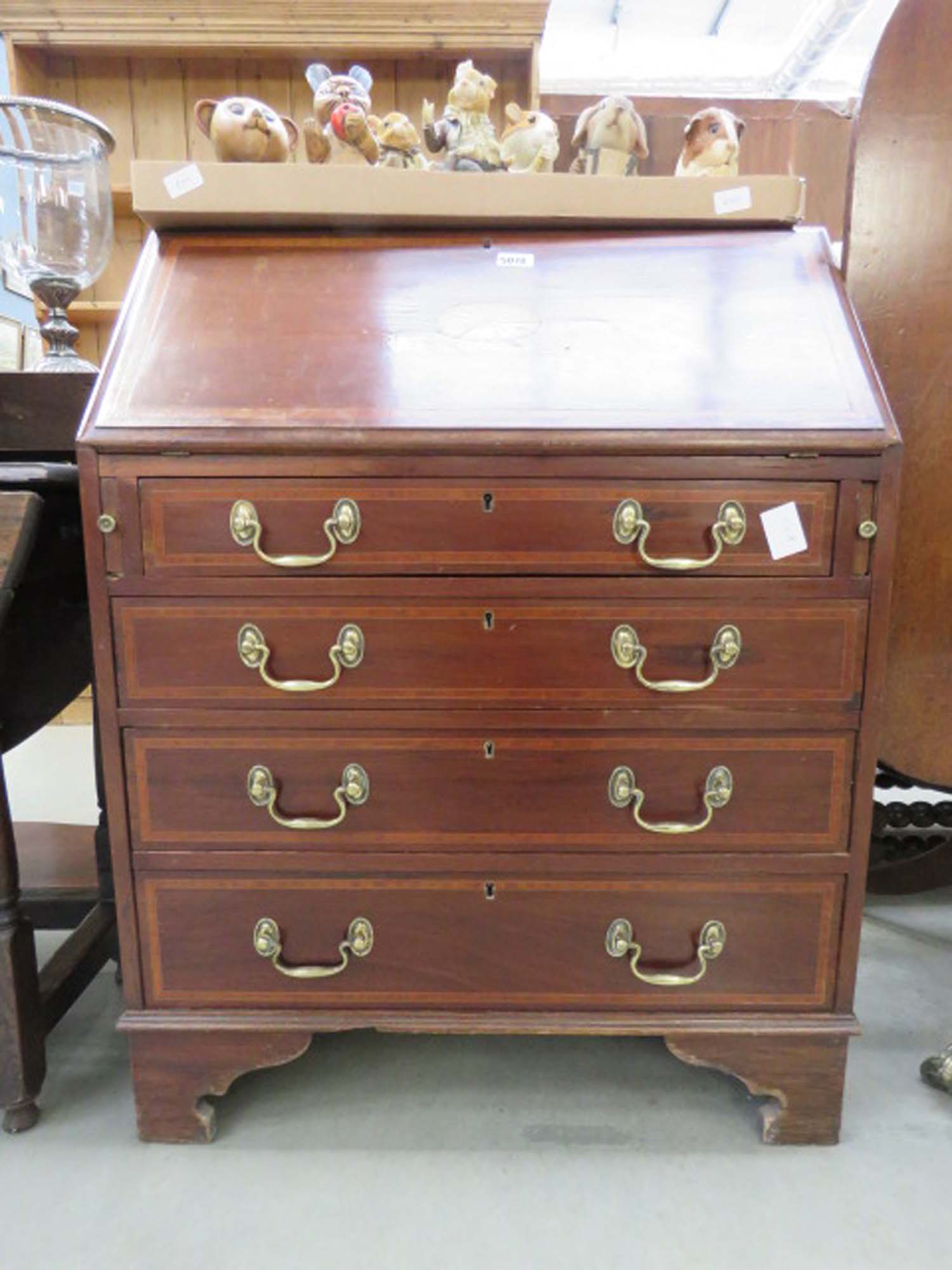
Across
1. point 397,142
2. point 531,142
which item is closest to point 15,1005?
point 397,142

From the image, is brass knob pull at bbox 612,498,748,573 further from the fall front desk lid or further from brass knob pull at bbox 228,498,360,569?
brass knob pull at bbox 228,498,360,569

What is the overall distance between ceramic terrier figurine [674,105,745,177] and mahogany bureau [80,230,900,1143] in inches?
11.6

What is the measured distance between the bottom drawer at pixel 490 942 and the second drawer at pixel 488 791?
6 centimetres

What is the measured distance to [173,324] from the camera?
1024 millimetres

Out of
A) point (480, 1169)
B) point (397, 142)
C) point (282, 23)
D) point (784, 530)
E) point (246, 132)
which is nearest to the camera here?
point (784, 530)

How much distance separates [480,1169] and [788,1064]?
0.42 meters

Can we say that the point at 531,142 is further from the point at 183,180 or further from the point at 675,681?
the point at 675,681

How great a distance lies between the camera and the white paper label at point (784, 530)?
92 centimetres

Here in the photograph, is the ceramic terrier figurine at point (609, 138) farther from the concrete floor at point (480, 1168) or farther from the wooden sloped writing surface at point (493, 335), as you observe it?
the concrete floor at point (480, 1168)

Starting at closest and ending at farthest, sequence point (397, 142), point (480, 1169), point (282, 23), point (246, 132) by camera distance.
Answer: point (480, 1169) < point (246, 132) < point (397, 142) < point (282, 23)

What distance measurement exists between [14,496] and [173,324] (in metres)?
0.30

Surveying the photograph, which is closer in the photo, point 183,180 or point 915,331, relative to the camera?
point 183,180

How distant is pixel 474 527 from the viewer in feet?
3.04

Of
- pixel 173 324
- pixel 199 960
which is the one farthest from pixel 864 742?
pixel 173 324
